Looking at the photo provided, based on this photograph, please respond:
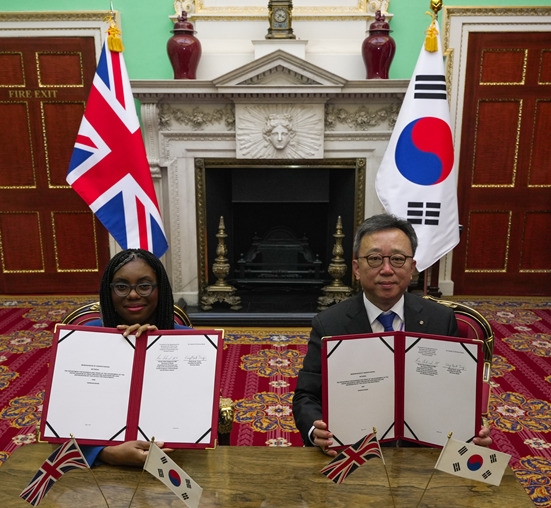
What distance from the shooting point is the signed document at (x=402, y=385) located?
3.48 feet

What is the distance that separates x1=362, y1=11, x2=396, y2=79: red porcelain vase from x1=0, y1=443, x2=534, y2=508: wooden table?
330 cm

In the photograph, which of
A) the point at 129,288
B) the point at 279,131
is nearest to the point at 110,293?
the point at 129,288

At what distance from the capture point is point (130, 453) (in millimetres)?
1052

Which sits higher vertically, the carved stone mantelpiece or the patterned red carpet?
the carved stone mantelpiece

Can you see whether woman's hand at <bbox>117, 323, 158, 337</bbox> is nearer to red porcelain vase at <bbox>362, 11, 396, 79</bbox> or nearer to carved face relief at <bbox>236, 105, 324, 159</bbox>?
carved face relief at <bbox>236, 105, 324, 159</bbox>

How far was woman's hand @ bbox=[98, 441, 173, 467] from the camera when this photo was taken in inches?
41.3

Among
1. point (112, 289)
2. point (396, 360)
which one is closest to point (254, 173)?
point (112, 289)

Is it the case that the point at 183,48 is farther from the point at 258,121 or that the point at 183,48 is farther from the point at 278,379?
the point at 278,379

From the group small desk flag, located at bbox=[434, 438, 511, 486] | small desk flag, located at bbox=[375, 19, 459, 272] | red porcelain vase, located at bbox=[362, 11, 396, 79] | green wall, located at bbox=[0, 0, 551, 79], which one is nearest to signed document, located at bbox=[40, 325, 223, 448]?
small desk flag, located at bbox=[434, 438, 511, 486]

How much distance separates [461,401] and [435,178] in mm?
2202

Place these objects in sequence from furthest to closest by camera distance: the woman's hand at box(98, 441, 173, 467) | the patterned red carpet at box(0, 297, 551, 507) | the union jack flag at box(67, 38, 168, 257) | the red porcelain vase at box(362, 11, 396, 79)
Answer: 1. the red porcelain vase at box(362, 11, 396, 79)
2. the union jack flag at box(67, 38, 168, 257)
3. the patterned red carpet at box(0, 297, 551, 507)
4. the woman's hand at box(98, 441, 173, 467)

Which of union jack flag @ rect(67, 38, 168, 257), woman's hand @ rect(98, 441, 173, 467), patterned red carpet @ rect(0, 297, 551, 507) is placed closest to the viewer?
woman's hand @ rect(98, 441, 173, 467)

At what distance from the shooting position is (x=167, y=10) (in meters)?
3.94

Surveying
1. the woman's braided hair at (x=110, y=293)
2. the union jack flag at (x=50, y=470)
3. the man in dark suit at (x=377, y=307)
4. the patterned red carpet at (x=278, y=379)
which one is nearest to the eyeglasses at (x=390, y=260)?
the man in dark suit at (x=377, y=307)
